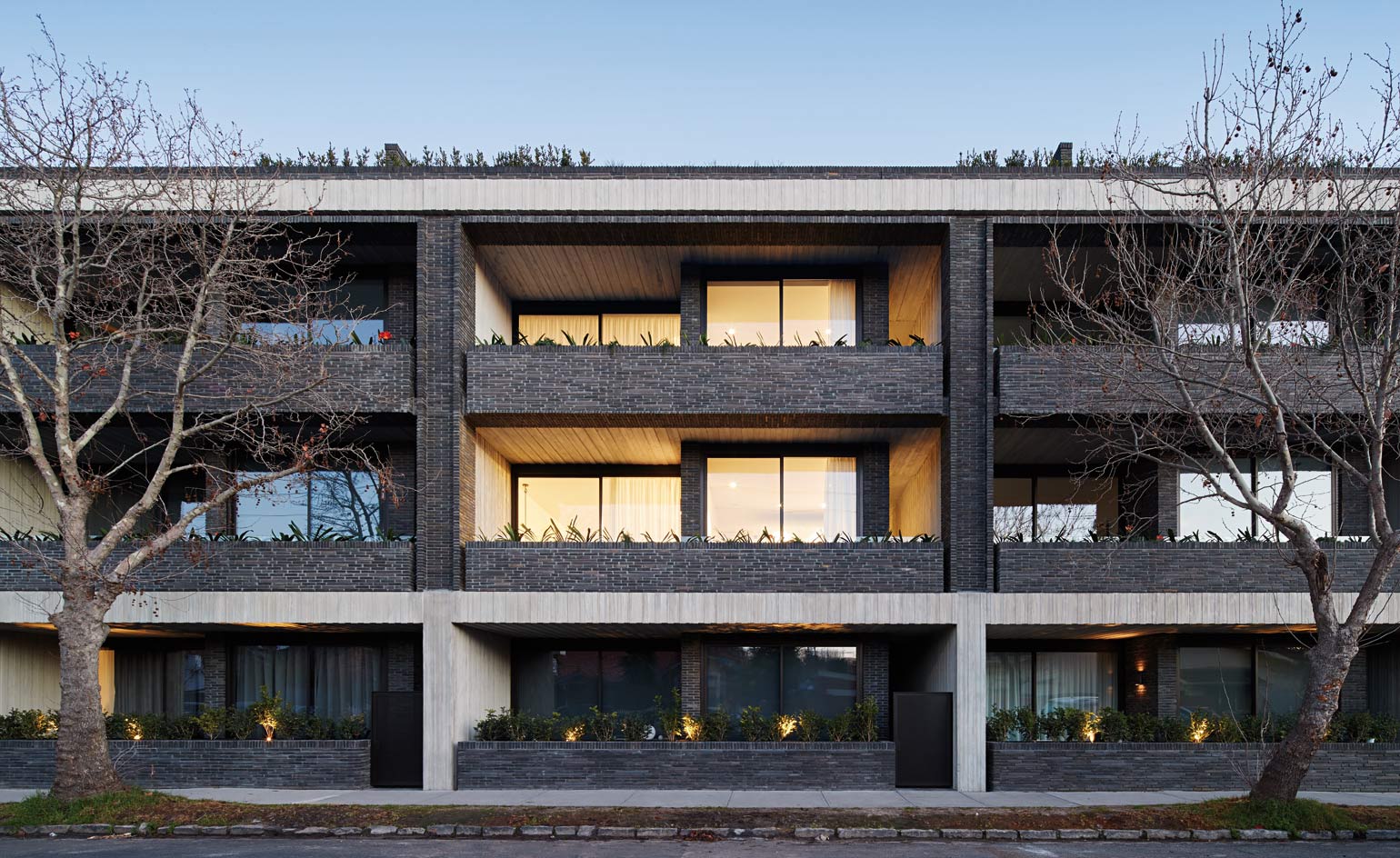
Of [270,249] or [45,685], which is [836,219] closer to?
[270,249]

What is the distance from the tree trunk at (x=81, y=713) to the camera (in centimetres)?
1378

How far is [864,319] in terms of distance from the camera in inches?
773

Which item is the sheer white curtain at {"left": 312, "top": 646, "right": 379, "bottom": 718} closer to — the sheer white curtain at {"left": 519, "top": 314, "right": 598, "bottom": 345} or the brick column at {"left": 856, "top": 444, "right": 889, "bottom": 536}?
the sheer white curtain at {"left": 519, "top": 314, "right": 598, "bottom": 345}

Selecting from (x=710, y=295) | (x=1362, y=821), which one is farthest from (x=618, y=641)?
(x=1362, y=821)

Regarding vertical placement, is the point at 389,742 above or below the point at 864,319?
below

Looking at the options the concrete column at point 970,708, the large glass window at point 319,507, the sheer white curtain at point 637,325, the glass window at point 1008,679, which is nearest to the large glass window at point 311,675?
the large glass window at point 319,507

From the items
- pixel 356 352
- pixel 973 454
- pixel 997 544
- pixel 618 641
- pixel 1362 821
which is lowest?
pixel 1362 821

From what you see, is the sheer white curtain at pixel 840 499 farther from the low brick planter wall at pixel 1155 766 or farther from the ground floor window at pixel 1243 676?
the ground floor window at pixel 1243 676

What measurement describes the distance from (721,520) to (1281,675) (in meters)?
11.5

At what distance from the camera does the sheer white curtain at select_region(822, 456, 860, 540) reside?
19641 mm

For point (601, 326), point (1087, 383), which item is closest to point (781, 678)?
point (1087, 383)

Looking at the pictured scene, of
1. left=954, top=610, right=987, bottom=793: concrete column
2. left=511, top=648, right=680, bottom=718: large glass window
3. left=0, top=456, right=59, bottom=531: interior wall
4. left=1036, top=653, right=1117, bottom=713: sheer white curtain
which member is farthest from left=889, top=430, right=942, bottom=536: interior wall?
left=0, top=456, right=59, bottom=531: interior wall

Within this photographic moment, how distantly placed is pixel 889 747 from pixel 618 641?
6217 millimetres

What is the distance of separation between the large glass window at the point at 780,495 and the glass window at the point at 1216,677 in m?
7.14
